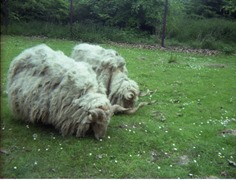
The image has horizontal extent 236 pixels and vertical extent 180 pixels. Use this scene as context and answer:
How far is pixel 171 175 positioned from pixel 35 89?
258 cm

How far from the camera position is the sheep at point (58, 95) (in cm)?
554

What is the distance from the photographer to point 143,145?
18.7ft

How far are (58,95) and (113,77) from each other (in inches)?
83.0

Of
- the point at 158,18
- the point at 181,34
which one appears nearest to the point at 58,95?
the point at 181,34

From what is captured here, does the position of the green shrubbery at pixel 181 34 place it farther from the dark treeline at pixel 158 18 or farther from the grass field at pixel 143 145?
the grass field at pixel 143 145

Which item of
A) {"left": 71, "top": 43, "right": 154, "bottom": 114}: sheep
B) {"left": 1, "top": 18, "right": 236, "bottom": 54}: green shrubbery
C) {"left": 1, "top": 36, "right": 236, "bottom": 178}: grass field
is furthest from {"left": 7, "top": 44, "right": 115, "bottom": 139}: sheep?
{"left": 1, "top": 18, "right": 236, "bottom": 54}: green shrubbery

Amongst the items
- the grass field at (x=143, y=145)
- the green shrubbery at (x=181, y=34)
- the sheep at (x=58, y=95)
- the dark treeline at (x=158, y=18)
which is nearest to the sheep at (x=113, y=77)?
the grass field at (x=143, y=145)

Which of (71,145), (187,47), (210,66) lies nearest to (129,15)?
(187,47)

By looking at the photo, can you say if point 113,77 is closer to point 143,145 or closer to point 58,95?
point 58,95

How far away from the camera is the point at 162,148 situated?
18.7 feet

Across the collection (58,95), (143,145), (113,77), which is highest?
(58,95)

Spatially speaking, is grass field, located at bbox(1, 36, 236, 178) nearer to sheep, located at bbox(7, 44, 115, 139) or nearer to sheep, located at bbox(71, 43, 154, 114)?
sheep, located at bbox(7, 44, 115, 139)

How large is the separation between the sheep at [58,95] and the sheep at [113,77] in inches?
50.3

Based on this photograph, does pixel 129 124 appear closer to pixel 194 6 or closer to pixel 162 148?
pixel 162 148
